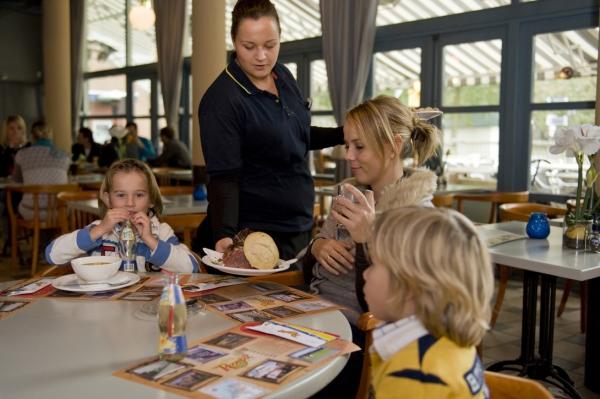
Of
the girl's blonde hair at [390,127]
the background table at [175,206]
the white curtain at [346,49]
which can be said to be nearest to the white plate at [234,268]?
the girl's blonde hair at [390,127]

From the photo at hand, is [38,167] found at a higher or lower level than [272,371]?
higher

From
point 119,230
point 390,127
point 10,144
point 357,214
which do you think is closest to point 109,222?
point 119,230

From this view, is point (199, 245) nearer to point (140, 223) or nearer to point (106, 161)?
point (140, 223)

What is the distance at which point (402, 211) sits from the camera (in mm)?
1145

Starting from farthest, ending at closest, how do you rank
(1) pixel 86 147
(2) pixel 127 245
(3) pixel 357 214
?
(1) pixel 86 147
(2) pixel 127 245
(3) pixel 357 214

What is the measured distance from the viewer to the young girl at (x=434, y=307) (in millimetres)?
1050

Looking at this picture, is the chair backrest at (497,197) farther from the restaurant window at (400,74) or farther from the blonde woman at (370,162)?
the blonde woman at (370,162)

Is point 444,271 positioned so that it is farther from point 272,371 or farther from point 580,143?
point 580,143

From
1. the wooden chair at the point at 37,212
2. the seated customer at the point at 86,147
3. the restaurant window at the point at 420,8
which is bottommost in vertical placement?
the wooden chair at the point at 37,212

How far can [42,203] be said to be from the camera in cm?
562

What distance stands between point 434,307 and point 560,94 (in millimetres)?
5147

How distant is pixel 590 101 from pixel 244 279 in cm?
449

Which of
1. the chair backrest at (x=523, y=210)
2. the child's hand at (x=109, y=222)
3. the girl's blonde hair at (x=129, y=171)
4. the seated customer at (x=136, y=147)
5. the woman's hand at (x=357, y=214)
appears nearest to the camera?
the woman's hand at (x=357, y=214)

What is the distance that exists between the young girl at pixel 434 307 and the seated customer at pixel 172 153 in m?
7.97
